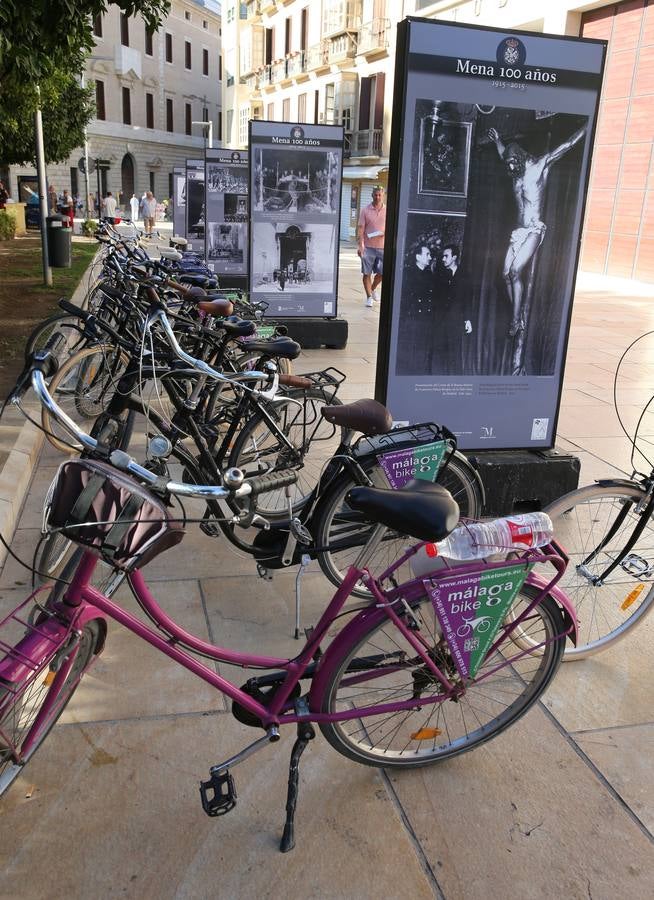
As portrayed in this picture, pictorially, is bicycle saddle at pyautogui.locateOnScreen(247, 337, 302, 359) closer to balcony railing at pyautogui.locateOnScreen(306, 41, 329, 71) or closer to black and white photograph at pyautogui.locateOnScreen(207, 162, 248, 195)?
black and white photograph at pyautogui.locateOnScreen(207, 162, 248, 195)

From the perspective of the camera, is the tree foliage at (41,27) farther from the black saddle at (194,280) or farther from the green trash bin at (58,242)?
the green trash bin at (58,242)

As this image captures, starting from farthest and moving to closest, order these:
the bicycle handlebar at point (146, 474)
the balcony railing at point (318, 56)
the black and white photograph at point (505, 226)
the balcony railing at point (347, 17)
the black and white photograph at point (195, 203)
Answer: the balcony railing at point (318, 56) → the balcony railing at point (347, 17) → the black and white photograph at point (195, 203) → the black and white photograph at point (505, 226) → the bicycle handlebar at point (146, 474)

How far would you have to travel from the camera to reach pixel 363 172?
35219mm

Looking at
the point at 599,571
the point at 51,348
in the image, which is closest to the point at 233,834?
the point at 51,348

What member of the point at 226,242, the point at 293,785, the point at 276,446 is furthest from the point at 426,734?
the point at 226,242

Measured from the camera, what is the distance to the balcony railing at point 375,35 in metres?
33.7

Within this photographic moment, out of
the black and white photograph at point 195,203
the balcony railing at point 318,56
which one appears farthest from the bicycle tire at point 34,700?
the balcony railing at point 318,56

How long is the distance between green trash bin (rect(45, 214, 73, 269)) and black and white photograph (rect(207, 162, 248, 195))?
498 cm

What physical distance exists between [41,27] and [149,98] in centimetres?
6066

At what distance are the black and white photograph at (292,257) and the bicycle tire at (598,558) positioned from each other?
20.4 feet

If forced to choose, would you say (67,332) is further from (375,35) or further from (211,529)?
(375,35)

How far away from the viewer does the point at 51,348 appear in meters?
2.55

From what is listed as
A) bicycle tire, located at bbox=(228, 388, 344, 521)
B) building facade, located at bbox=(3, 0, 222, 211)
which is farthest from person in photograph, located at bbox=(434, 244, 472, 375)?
building facade, located at bbox=(3, 0, 222, 211)

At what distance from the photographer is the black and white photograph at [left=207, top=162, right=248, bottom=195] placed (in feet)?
41.4
